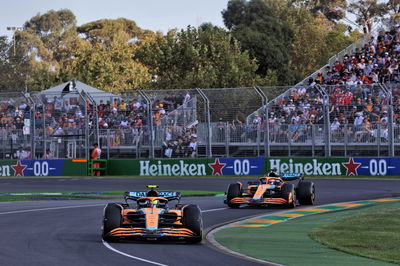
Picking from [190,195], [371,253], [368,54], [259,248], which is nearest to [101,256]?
[259,248]

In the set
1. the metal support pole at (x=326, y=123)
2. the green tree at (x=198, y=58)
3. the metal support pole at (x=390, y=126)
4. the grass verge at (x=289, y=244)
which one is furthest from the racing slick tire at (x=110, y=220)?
the green tree at (x=198, y=58)

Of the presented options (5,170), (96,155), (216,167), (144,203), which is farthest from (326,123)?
(144,203)

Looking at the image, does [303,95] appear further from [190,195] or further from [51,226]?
[51,226]

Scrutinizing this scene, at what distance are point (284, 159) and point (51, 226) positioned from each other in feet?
62.9

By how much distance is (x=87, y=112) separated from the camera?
3822 cm

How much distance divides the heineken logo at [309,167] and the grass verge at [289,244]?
1544 cm

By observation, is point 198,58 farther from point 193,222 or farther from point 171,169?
point 193,222

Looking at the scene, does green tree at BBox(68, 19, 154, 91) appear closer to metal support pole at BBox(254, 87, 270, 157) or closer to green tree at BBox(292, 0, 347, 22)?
green tree at BBox(292, 0, 347, 22)

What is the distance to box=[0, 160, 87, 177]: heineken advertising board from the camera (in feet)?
128

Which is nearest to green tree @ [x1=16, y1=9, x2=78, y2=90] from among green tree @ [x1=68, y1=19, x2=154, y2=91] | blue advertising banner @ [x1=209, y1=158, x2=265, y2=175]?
green tree @ [x1=68, y1=19, x2=154, y2=91]

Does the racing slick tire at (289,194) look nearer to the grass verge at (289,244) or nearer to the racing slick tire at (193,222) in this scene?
the grass verge at (289,244)

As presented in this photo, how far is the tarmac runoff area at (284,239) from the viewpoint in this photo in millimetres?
12422

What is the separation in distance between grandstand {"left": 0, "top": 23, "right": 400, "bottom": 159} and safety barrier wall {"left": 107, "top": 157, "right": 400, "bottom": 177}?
33 cm

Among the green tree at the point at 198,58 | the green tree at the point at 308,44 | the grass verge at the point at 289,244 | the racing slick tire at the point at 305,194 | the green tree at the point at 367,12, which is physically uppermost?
the green tree at the point at 367,12
